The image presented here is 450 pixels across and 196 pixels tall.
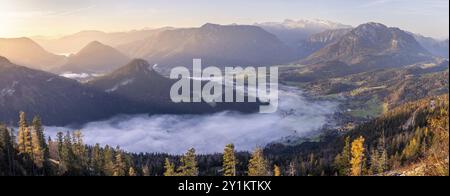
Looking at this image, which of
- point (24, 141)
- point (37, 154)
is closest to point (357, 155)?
point (37, 154)

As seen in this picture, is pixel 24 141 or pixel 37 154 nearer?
pixel 37 154

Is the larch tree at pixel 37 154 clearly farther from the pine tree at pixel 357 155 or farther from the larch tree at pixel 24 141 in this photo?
the pine tree at pixel 357 155

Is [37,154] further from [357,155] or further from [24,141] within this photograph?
[357,155]

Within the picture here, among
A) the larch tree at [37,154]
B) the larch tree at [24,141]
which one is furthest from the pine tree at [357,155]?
the larch tree at [24,141]

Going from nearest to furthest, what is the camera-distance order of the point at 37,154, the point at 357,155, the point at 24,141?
1. the point at 357,155
2. the point at 37,154
3. the point at 24,141

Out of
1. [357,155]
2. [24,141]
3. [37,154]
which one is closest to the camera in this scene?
[357,155]

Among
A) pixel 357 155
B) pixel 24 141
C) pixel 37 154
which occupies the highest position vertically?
pixel 24 141

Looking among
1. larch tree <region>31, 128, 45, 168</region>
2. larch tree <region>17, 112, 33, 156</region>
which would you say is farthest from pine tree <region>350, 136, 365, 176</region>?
larch tree <region>17, 112, 33, 156</region>

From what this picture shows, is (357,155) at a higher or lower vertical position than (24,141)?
lower

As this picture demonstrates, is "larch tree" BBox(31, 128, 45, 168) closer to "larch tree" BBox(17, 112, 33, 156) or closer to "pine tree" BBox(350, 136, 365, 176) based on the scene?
"larch tree" BBox(17, 112, 33, 156)
